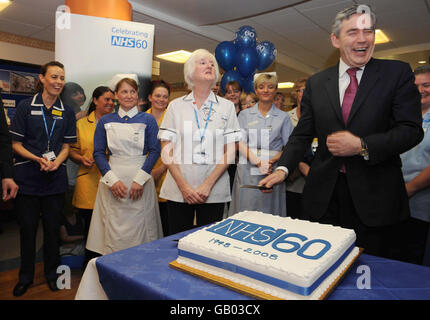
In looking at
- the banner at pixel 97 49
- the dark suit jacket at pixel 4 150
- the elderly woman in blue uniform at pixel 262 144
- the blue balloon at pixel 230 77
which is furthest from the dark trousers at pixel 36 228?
the blue balloon at pixel 230 77

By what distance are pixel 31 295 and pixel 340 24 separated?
2.53 metres

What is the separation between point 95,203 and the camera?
2.41 m

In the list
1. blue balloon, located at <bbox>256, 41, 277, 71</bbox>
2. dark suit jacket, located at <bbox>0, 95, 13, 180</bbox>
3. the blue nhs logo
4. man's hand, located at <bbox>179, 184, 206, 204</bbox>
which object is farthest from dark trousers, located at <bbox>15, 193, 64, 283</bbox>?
blue balloon, located at <bbox>256, 41, 277, 71</bbox>

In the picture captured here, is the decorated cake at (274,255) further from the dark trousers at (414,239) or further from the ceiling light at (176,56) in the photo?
the ceiling light at (176,56)

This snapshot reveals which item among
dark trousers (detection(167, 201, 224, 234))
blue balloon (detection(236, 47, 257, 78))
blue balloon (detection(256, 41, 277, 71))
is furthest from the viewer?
blue balloon (detection(256, 41, 277, 71))

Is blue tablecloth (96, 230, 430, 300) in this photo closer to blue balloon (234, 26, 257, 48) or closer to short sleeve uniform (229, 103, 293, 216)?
short sleeve uniform (229, 103, 293, 216)

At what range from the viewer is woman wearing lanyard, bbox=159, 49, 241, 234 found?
1827 millimetres

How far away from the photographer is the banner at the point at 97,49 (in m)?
2.54

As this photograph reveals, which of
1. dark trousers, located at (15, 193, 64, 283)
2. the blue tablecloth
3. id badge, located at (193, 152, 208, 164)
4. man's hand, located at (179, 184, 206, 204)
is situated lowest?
dark trousers, located at (15, 193, 64, 283)

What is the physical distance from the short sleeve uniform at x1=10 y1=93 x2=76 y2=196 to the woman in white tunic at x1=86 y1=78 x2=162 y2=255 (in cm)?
31

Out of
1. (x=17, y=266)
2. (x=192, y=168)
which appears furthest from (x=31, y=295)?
(x=192, y=168)

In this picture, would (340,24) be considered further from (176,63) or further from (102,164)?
(176,63)

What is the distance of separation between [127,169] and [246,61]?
8.77 ft

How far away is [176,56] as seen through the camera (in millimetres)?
7727
